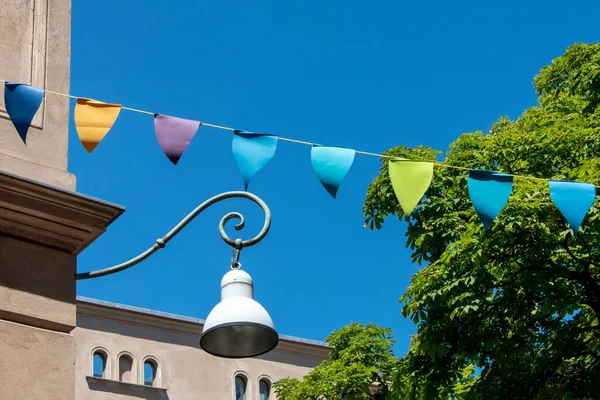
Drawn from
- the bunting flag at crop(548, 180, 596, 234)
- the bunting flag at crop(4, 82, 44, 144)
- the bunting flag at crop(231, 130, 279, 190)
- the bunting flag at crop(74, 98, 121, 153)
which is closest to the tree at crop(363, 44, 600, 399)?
the bunting flag at crop(548, 180, 596, 234)

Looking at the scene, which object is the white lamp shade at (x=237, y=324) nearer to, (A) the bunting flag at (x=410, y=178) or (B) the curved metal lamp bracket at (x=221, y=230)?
(B) the curved metal lamp bracket at (x=221, y=230)

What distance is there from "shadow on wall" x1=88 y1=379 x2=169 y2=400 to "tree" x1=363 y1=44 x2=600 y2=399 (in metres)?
11.3

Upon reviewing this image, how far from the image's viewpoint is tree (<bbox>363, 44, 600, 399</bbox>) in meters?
16.6

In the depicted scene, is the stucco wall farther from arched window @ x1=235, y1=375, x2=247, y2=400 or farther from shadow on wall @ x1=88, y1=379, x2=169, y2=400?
arched window @ x1=235, y1=375, x2=247, y2=400

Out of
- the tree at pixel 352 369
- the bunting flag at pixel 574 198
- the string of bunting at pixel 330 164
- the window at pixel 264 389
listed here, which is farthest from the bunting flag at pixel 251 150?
the window at pixel 264 389

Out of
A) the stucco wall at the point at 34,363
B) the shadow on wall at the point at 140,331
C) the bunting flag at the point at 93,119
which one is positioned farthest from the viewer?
the shadow on wall at the point at 140,331

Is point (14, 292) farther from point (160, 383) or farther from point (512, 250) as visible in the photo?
point (160, 383)

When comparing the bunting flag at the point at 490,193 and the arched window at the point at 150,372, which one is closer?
the bunting flag at the point at 490,193

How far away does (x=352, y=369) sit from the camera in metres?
22.5

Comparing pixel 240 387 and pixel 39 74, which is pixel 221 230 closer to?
pixel 39 74

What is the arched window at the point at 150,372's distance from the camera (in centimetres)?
2955

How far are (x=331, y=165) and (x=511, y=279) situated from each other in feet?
29.0

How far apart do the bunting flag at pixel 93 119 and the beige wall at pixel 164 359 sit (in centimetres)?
2024

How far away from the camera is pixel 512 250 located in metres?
16.8
